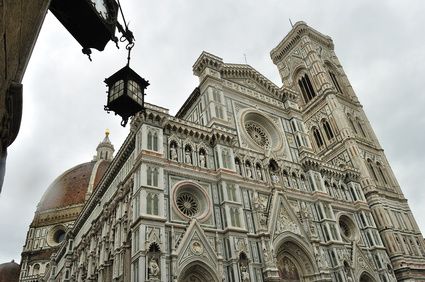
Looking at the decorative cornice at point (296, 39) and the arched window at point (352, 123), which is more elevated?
the decorative cornice at point (296, 39)

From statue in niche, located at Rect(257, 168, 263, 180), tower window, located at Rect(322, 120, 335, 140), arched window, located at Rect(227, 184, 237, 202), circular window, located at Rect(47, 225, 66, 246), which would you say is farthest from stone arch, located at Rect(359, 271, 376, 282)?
circular window, located at Rect(47, 225, 66, 246)

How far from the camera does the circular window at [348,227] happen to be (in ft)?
92.6

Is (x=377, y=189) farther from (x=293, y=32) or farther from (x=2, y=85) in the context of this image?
(x=2, y=85)

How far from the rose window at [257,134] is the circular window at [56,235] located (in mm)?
41381

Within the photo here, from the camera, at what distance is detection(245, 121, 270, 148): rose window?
2866cm

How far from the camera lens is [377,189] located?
3375 centimetres

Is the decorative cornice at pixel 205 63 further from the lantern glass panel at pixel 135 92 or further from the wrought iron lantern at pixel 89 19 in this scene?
the wrought iron lantern at pixel 89 19

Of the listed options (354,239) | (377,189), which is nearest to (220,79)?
(354,239)

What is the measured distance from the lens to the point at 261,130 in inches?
1180

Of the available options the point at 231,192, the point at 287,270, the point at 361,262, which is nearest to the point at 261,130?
the point at 231,192

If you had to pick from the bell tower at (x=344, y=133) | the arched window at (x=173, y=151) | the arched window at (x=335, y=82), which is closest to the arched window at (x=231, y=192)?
the arched window at (x=173, y=151)

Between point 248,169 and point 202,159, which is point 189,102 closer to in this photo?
point 202,159

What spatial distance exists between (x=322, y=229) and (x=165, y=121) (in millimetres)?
14832

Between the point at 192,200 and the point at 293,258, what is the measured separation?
341 inches
